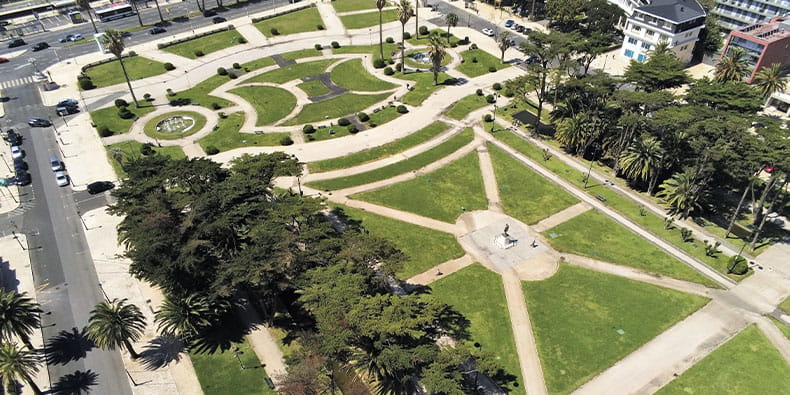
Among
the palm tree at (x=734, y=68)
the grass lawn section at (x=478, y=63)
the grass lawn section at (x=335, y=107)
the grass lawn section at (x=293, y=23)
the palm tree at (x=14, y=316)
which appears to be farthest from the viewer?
the grass lawn section at (x=293, y=23)

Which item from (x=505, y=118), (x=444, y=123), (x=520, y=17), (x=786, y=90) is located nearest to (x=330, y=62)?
(x=444, y=123)

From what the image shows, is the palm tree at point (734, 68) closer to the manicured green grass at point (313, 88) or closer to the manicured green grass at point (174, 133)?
the manicured green grass at point (313, 88)

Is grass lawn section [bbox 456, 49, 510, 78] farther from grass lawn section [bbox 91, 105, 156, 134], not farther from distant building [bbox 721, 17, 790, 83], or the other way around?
grass lawn section [bbox 91, 105, 156, 134]

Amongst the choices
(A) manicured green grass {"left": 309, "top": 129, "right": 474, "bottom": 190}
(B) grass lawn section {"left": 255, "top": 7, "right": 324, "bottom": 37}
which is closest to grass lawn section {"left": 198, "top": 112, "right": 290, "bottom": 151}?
(A) manicured green grass {"left": 309, "top": 129, "right": 474, "bottom": 190}

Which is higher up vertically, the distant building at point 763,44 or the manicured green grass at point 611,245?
the distant building at point 763,44

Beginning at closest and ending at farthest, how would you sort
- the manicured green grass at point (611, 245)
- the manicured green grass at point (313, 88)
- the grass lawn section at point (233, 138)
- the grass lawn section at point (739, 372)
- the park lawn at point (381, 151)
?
the grass lawn section at point (739, 372) → the manicured green grass at point (611, 245) → the park lawn at point (381, 151) → the grass lawn section at point (233, 138) → the manicured green grass at point (313, 88)

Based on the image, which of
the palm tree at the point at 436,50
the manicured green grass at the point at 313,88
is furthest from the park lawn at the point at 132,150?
the palm tree at the point at 436,50
